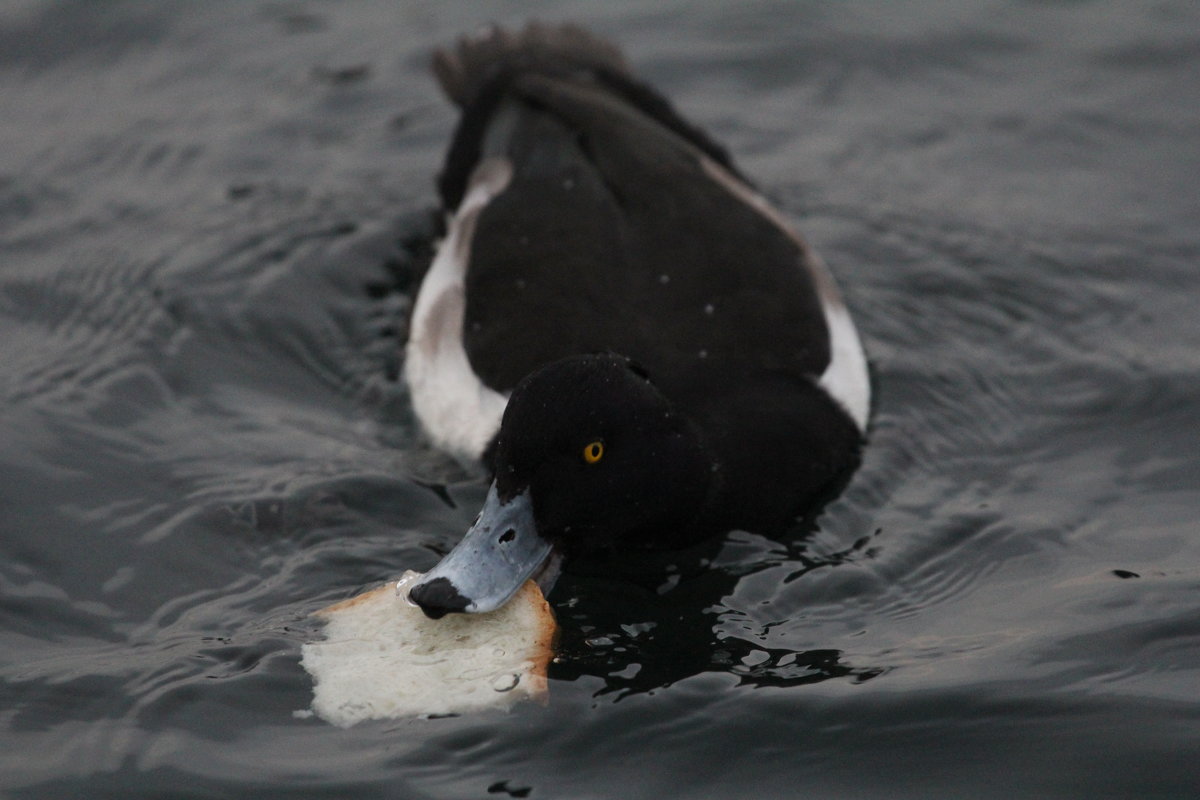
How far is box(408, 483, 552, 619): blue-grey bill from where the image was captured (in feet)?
15.9

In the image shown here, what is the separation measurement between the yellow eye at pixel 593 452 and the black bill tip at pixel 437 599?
66 centimetres

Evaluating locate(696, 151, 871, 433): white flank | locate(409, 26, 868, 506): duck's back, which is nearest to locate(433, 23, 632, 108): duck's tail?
locate(409, 26, 868, 506): duck's back

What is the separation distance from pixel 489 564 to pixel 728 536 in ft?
3.59

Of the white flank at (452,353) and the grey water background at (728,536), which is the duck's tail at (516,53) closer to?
the grey water background at (728,536)

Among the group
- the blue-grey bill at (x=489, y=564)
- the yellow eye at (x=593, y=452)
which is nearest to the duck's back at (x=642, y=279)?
the yellow eye at (x=593, y=452)

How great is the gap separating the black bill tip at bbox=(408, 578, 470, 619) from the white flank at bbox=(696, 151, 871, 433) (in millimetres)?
1991

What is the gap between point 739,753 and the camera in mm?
4723

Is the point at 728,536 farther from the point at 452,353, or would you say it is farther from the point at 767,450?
the point at 452,353

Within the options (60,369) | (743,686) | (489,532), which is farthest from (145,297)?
(743,686)

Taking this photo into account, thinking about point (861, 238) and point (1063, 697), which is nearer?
point (1063, 697)

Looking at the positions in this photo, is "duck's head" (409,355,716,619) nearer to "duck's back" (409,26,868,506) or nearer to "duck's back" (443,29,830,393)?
"duck's back" (409,26,868,506)

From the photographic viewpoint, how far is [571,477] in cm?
526

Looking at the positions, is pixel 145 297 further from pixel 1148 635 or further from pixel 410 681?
pixel 1148 635

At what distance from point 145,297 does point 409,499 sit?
2.12m
